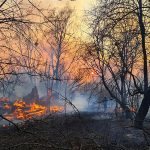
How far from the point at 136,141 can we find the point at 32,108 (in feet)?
79.5

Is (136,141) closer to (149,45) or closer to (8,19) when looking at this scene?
(149,45)

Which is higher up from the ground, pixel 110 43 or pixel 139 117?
pixel 110 43

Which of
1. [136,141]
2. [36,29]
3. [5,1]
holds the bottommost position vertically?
[136,141]

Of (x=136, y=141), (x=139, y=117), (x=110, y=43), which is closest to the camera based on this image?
(x=136, y=141)

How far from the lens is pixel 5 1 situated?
6219mm

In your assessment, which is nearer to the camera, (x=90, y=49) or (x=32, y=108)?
(x=90, y=49)

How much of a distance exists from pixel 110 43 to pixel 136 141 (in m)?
6.38

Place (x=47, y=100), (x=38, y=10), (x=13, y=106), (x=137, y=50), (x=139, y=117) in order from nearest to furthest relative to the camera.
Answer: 1. (x=38, y=10)
2. (x=139, y=117)
3. (x=137, y=50)
4. (x=13, y=106)
5. (x=47, y=100)

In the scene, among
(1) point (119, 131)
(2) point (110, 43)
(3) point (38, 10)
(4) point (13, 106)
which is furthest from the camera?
(4) point (13, 106)

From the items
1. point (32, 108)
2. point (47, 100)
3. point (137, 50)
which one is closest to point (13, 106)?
point (32, 108)

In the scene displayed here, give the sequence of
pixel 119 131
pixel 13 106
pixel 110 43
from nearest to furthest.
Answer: pixel 119 131, pixel 110 43, pixel 13 106

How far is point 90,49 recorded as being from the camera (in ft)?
59.5

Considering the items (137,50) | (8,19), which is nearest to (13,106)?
(137,50)

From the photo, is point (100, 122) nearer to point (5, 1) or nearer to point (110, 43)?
point (110, 43)
